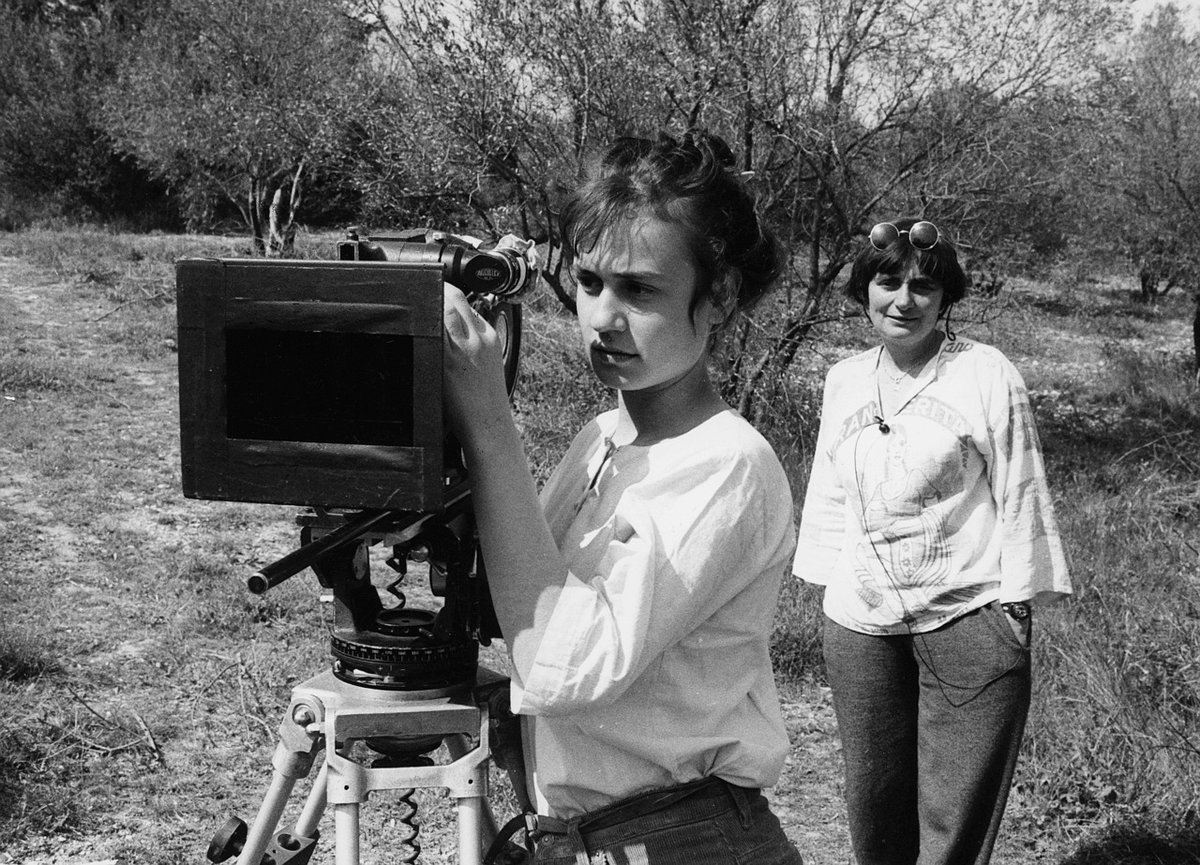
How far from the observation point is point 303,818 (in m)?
1.53

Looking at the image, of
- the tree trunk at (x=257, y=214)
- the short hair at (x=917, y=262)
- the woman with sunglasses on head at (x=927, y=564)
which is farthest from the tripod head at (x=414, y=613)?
the tree trunk at (x=257, y=214)

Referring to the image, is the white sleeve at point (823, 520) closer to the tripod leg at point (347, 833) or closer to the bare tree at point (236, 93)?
the tripod leg at point (347, 833)

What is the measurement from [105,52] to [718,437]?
26885mm

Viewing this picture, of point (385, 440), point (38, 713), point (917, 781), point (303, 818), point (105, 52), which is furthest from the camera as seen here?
point (105, 52)

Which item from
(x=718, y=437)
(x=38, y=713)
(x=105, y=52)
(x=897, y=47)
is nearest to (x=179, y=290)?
(x=718, y=437)

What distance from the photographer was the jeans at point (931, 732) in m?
2.63

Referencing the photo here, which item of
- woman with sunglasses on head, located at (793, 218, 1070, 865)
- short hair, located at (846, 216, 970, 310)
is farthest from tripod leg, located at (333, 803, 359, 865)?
short hair, located at (846, 216, 970, 310)

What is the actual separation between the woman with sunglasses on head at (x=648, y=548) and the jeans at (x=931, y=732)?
1.47 m

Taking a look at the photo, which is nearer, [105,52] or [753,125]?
[753,125]

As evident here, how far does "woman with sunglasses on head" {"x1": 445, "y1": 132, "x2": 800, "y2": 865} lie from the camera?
3.62 feet

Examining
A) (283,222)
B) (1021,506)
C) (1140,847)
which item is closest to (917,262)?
(1021,506)

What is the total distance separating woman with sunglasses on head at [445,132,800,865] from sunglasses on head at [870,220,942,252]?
64.7 inches

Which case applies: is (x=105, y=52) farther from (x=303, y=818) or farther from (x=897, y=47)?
(x=303, y=818)

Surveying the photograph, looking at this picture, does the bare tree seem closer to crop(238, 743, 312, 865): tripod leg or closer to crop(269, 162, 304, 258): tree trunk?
crop(269, 162, 304, 258): tree trunk
